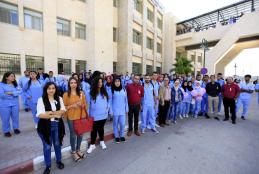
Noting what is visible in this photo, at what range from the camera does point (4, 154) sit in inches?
150

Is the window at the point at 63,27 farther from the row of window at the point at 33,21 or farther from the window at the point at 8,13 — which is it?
the window at the point at 8,13

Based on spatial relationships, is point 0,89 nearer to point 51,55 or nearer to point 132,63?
point 51,55

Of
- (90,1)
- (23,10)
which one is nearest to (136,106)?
(23,10)

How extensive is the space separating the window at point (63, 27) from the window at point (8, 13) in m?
3.14

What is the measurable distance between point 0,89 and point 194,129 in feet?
20.7

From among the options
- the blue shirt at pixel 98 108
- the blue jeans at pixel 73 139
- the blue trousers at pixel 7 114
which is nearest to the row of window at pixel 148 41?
the blue trousers at pixel 7 114

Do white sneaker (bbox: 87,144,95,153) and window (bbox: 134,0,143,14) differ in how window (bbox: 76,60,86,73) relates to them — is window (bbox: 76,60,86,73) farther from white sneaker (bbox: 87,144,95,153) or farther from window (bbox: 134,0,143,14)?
white sneaker (bbox: 87,144,95,153)

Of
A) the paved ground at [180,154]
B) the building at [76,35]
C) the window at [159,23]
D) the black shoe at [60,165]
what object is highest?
the window at [159,23]

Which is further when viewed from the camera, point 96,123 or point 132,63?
point 132,63

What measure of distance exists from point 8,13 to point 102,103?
11149 millimetres

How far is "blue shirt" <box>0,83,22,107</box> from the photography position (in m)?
4.76

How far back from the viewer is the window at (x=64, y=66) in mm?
14266

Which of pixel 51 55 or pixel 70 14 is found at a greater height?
pixel 70 14

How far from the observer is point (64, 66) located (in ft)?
48.2
